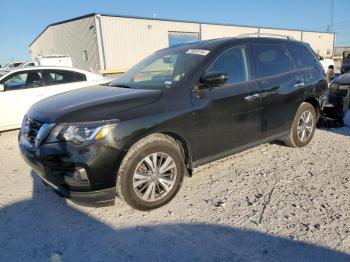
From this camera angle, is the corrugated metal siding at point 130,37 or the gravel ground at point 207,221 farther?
the corrugated metal siding at point 130,37

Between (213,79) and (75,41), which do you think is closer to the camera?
(213,79)

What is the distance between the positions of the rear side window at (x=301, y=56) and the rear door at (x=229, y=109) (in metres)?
1.28

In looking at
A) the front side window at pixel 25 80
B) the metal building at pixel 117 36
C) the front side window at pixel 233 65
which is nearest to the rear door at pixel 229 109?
the front side window at pixel 233 65

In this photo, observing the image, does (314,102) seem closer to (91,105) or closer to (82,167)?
(91,105)

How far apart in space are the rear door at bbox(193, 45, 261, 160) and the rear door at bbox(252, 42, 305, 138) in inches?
7.4

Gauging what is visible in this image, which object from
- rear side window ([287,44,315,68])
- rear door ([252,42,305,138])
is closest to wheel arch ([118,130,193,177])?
rear door ([252,42,305,138])

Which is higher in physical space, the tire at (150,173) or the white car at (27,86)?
the white car at (27,86)

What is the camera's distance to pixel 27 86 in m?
7.34

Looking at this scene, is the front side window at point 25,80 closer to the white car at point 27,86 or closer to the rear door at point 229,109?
the white car at point 27,86

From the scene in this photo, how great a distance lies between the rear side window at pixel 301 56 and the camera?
16.5 feet

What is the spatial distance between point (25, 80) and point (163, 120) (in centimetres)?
554

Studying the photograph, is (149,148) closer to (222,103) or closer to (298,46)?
(222,103)

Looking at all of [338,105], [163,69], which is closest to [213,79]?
[163,69]

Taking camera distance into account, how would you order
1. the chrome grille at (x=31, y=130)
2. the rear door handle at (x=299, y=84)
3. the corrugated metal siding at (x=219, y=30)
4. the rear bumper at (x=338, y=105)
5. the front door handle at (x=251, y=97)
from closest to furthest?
the chrome grille at (x=31, y=130) → the front door handle at (x=251, y=97) → the rear door handle at (x=299, y=84) → the rear bumper at (x=338, y=105) → the corrugated metal siding at (x=219, y=30)
